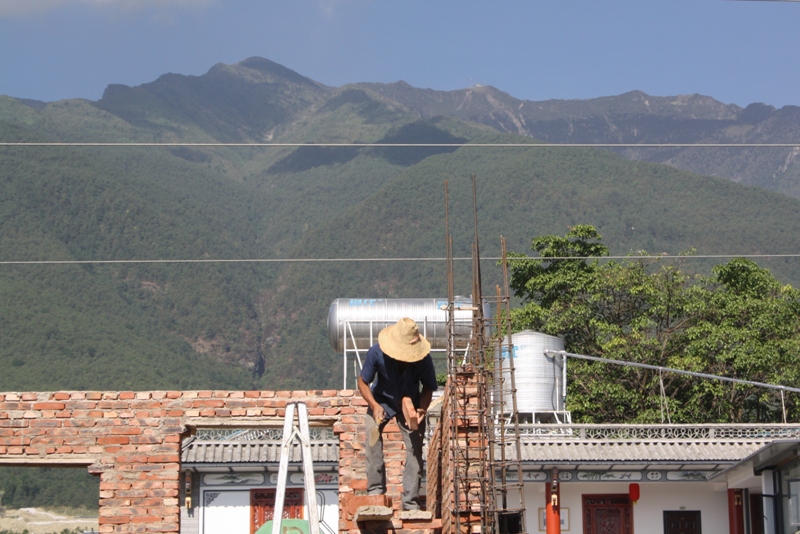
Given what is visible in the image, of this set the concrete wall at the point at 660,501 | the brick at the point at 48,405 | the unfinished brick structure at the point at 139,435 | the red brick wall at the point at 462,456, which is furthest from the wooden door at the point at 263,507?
the red brick wall at the point at 462,456

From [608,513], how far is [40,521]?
1553 inches

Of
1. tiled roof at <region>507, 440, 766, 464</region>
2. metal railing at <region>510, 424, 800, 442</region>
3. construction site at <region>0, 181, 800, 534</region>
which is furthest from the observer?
metal railing at <region>510, 424, 800, 442</region>

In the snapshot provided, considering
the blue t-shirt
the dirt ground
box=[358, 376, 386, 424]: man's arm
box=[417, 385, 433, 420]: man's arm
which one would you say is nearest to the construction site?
box=[417, 385, 433, 420]: man's arm

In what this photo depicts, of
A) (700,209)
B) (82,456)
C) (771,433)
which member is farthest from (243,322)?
(82,456)

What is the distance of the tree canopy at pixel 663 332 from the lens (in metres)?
31.2

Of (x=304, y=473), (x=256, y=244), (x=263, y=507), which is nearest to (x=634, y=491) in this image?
(x=263, y=507)

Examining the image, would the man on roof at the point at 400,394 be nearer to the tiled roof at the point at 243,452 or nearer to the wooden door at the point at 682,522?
the tiled roof at the point at 243,452

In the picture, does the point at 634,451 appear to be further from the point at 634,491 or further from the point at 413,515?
the point at 413,515

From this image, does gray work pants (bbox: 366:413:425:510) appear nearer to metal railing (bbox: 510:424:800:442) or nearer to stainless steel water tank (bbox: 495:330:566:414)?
metal railing (bbox: 510:424:800:442)

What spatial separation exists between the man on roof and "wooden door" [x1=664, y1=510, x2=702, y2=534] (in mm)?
13460

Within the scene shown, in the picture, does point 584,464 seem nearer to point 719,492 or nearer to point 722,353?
point 719,492

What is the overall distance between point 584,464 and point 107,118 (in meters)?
152

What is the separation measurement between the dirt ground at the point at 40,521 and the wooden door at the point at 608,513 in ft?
110

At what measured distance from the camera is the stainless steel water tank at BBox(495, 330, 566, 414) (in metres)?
25.0
